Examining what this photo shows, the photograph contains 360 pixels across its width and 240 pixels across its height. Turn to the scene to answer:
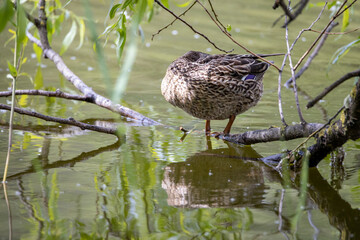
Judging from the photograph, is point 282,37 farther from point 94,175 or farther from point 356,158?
point 94,175

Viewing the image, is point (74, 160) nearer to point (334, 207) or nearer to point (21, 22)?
point (334, 207)

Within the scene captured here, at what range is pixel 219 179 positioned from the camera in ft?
11.5

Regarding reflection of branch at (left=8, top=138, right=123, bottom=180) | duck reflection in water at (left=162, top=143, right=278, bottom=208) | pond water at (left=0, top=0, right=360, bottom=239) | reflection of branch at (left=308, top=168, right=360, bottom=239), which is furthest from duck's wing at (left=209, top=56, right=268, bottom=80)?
reflection of branch at (left=308, top=168, right=360, bottom=239)

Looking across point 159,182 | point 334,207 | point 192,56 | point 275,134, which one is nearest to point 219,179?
point 159,182

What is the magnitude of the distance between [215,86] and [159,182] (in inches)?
48.9

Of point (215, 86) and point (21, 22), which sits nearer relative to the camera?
point (21, 22)

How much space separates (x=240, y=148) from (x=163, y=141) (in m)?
0.67

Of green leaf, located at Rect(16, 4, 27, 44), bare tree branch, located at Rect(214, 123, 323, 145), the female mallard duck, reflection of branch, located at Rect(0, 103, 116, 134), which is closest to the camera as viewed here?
green leaf, located at Rect(16, 4, 27, 44)

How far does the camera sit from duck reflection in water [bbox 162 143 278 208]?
122 inches

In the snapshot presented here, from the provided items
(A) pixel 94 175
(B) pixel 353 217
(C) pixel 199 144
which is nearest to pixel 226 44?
(C) pixel 199 144

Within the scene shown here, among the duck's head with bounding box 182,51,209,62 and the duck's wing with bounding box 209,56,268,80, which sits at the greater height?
the duck's head with bounding box 182,51,209,62

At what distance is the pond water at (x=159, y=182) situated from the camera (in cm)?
266

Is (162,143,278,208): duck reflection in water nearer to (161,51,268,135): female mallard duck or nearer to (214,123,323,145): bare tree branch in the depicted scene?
(214,123,323,145): bare tree branch

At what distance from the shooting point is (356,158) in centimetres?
392
